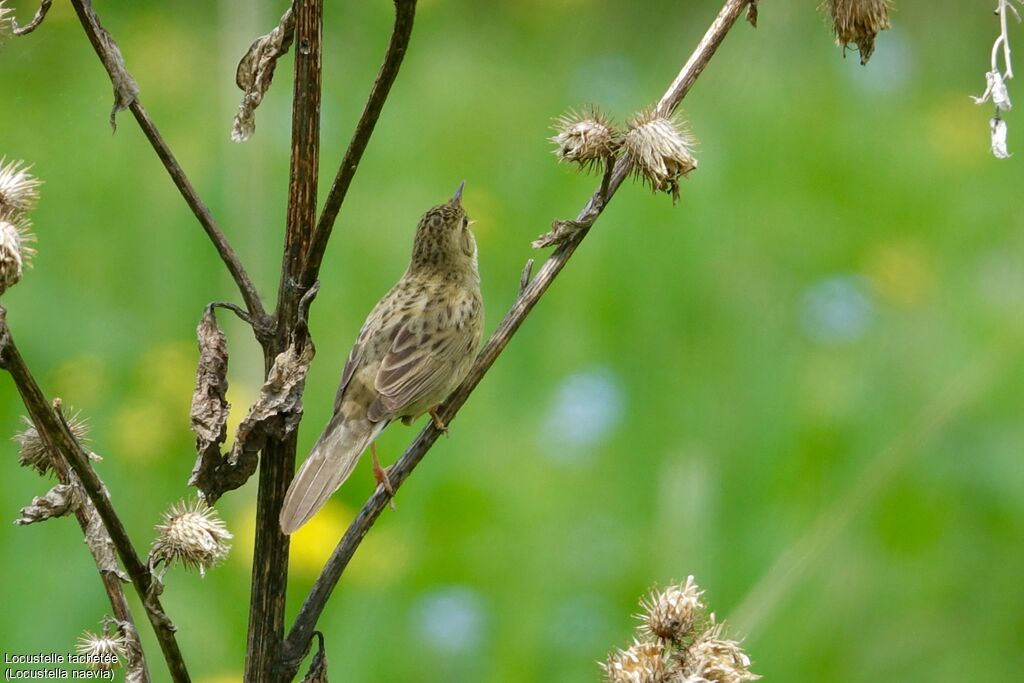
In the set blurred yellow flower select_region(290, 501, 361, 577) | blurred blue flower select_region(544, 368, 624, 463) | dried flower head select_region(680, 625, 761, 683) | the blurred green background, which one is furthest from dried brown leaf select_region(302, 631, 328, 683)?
blurred blue flower select_region(544, 368, 624, 463)

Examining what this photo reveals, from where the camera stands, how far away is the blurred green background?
4.30m

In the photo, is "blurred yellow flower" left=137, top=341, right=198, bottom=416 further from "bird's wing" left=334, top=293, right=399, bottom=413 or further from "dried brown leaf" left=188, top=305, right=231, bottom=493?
"dried brown leaf" left=188, top=305, right=231, bottom=493

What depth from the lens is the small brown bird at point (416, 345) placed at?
3.75 meters

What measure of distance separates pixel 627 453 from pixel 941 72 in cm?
379

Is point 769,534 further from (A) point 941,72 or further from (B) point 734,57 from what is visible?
(A) point 941,72

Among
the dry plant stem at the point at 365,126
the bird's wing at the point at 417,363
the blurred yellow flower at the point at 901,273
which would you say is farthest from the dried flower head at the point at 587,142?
the blurred yellow flower at the point at 901,273

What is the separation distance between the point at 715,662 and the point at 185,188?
1.08 m

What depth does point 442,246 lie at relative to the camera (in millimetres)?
4566

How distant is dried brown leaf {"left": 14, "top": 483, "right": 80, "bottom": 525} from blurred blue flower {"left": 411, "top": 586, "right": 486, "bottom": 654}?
7.52 ft

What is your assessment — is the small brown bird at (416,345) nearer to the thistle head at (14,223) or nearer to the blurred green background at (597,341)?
the blurred green background at (597,341)

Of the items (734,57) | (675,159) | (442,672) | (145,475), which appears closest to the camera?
(675,159)

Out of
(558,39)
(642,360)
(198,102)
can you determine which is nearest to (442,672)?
(642,360)

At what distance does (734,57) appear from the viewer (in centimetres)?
704

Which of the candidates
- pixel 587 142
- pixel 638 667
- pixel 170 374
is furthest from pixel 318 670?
pixel 170 374
